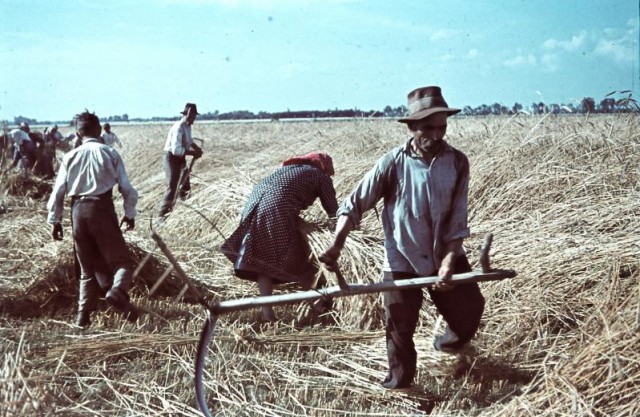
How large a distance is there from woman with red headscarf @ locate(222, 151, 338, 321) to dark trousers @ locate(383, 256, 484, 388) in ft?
4.37

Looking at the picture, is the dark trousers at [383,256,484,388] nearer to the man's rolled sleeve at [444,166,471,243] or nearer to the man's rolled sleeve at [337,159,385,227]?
the man's rolled sleeve at [444,166,471,243]

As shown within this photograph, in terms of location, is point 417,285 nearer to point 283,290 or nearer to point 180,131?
point 283,290

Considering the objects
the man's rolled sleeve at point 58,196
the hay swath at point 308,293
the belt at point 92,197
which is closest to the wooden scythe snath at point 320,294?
the hay swath at point 308,293

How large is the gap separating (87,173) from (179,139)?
3.61 meters

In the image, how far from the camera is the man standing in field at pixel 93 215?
4199 millimetres

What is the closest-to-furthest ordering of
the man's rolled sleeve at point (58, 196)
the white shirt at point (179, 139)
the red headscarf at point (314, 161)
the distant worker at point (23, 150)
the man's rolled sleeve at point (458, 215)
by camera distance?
the man's rolled sleeve at point (458, 215)
the man's rolled sleeve at point (58, 196)
the red headscarf at point (314, 161)
the white shirt at point (179, 139)
the distant worker at point (23, 150)

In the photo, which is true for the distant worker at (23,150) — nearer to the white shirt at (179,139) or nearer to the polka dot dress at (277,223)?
the white shirt at (179,139)

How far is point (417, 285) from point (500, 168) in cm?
376

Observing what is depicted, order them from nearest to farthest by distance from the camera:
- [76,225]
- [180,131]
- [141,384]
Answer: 1. [141,384]
2. [76,225]
3. [180,131]

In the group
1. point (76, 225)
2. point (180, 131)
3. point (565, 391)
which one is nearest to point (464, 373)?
point (565, 391)

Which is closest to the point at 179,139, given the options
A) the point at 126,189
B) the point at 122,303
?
the point at 126,189

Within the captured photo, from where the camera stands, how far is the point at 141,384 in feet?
10.2

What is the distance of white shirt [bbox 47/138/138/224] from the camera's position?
13.8ft

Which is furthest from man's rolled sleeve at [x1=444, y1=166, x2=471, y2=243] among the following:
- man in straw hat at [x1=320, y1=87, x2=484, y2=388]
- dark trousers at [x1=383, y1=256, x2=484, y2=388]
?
dark trousers at [x1=383, y1=256, x2=484, y2=388]
